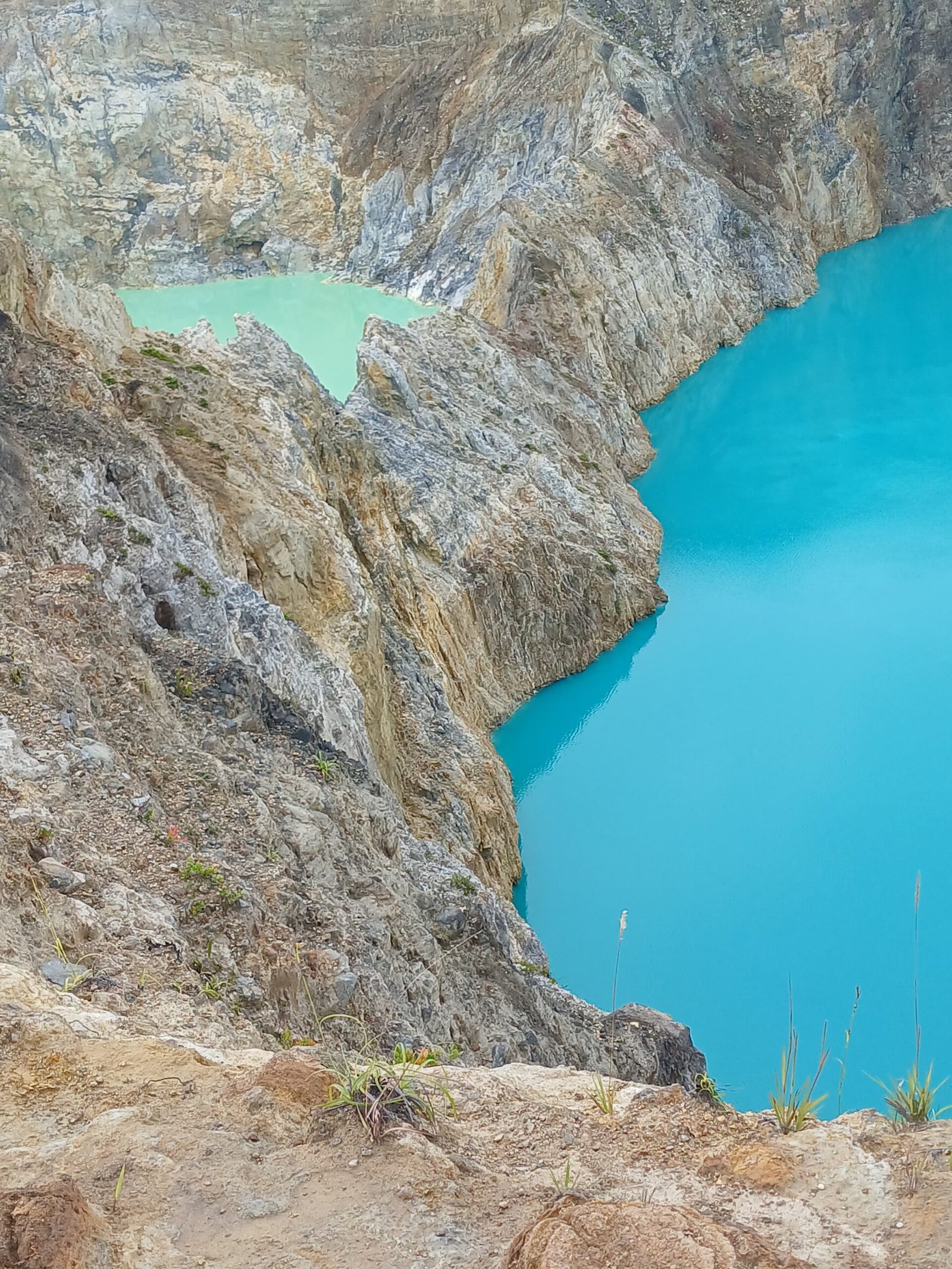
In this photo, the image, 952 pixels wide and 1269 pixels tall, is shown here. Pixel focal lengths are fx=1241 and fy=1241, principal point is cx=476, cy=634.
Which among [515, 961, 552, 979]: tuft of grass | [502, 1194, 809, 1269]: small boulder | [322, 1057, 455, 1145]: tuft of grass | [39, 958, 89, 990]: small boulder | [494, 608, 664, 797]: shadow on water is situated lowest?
[502, 1194, 809, 1269]: small boulder

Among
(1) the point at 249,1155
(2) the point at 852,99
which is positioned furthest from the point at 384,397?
(2) the point at 852,99

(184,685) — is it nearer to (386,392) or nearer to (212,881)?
(212,881)

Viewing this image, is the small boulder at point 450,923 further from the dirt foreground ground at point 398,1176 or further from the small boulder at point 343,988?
the dirt foreground ground at point 398,1176

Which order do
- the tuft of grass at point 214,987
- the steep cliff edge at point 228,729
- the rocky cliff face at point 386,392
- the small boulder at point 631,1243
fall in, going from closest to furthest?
the small boulder at point 631,1243 → the tuft of grass at point 214,987 → the steep cliff edge at point 228,729 → the rocky cliff face at point 386,392

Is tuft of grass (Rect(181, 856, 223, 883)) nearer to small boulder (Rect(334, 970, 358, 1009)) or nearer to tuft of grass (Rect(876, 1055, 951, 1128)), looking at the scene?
small boulder (Rect(334, 970, 358, 1009))

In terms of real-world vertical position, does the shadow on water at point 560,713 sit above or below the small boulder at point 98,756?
above

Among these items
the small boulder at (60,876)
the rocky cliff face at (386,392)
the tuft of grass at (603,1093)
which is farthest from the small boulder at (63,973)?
the tuft of grass at (603,1093)

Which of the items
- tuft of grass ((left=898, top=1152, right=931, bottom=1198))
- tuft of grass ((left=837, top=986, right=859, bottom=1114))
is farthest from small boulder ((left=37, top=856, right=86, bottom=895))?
tuft of grass ((left=898, top=1152, right=931, bottom=1198))
